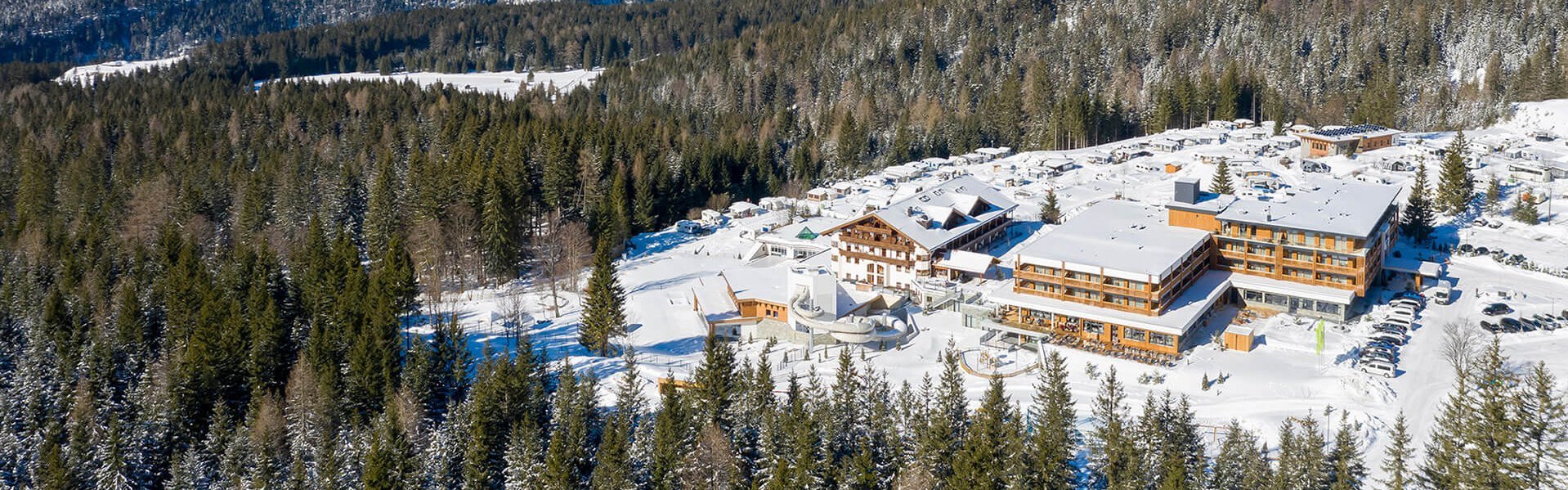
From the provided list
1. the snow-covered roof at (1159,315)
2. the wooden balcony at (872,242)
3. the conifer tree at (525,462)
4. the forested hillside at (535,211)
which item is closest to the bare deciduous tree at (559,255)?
the forested hillside at (535,211)

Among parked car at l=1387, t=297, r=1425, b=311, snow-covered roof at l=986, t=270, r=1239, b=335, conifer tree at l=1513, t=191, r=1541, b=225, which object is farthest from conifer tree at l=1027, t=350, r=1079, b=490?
conifer tree at l=1513, t=191, r=1541, b=225

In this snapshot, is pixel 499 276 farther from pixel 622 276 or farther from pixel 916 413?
pixel 916 413

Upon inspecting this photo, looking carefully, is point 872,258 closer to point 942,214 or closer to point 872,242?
point 872,242

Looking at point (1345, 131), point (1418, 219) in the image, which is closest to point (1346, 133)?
point (1345, 131)

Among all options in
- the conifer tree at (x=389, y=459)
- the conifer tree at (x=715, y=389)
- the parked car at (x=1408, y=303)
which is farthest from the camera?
the parked car at (x=1408, y=303)

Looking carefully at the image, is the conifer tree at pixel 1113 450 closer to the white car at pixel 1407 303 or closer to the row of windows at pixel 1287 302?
the row of windows at pixel 1287 302

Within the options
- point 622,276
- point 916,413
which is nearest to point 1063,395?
point 916,413

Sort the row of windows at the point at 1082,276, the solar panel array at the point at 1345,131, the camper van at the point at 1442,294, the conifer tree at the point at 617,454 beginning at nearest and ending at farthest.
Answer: the conifer tree at the point at 617,454 < the row of windows at the point at 1082,276 < the camper van at the point at 1442,294 < the solar panel array at the point at 1345,131
